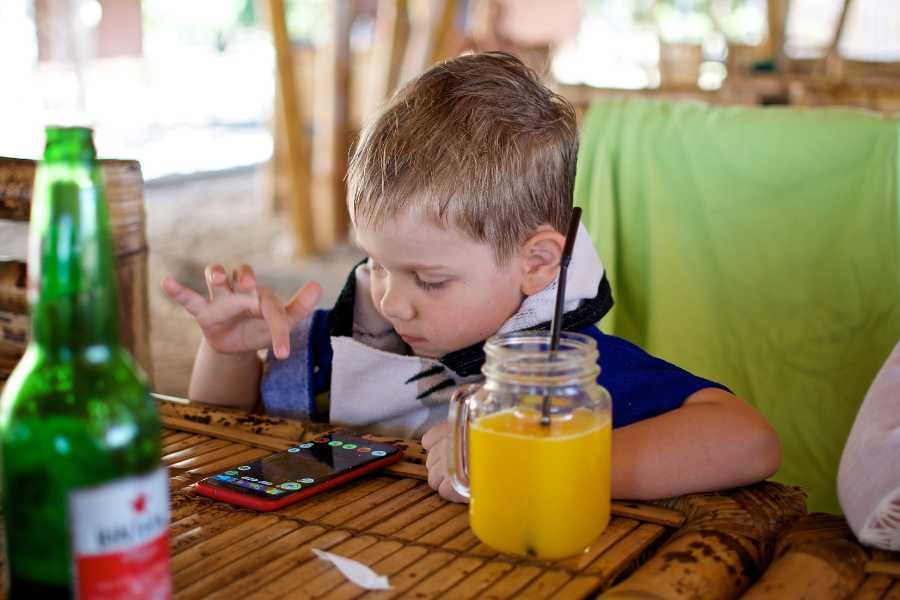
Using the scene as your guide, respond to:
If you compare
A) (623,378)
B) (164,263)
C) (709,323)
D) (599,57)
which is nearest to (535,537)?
(623,378)

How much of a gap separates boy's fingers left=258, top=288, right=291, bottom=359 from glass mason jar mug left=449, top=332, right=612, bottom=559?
0.33 metres

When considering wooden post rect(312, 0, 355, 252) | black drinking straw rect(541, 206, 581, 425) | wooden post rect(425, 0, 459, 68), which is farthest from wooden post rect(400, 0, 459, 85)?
black drinking straw rect(541, 206, 581, 425)

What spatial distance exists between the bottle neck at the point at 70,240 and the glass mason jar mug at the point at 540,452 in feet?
0.93

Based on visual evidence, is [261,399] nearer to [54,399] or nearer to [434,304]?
[434,304]

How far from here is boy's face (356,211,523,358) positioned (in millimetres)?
1003

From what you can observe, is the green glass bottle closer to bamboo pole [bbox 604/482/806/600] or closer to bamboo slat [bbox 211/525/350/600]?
bamboo slat [bbox 211/525/350/600]

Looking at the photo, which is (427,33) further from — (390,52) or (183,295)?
(183,295)

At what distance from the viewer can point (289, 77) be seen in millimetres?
4027

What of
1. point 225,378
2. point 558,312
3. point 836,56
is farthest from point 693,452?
point 836,56

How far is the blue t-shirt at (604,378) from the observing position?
94 cm

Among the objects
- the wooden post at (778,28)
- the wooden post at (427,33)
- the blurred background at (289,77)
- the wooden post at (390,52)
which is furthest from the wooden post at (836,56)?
the wooden post at (390,52)

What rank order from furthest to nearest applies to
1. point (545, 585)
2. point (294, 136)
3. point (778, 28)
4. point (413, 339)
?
point (778, 28)
point (294, 136)
point (413, 339)
point (545, 585)

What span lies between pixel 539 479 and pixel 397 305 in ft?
1.27

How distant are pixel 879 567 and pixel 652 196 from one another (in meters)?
0.98
